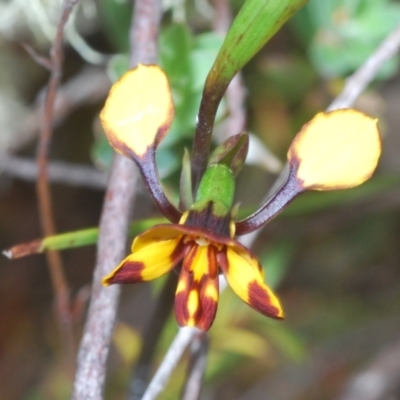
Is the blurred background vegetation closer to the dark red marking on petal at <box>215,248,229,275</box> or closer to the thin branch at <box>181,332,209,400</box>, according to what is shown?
the thin branch at <box>181,332,209,400</box>

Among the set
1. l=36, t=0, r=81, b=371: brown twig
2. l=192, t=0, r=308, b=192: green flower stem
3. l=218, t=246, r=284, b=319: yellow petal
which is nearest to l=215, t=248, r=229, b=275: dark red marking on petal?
l=218, t=246, r=284, b=319: yellow petal

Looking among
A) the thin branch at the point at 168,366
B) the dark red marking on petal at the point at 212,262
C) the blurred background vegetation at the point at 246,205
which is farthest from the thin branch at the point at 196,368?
the dark red marking on petal at the point at 212,262

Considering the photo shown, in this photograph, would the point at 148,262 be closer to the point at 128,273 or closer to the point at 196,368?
the point at 128,273

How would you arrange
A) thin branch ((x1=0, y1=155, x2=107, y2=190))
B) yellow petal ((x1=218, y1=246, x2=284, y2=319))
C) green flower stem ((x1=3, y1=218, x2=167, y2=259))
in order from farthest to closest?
thin branch ((x1=0, y1=155, x2=107, y2=190))
green flower stem ((x1=3, y1=218, x2=167, y2=259))
yellow petal ((x1=218, y1=246, x2=284, y2=319))

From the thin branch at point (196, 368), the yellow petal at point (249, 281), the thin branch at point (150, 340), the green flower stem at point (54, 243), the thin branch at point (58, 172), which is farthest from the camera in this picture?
the thin branch at point (58, 172)

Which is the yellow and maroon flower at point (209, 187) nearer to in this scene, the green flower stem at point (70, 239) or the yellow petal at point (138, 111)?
the yellow petal at point (138, 111)

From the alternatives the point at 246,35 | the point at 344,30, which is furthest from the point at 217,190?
the point at 344,30
